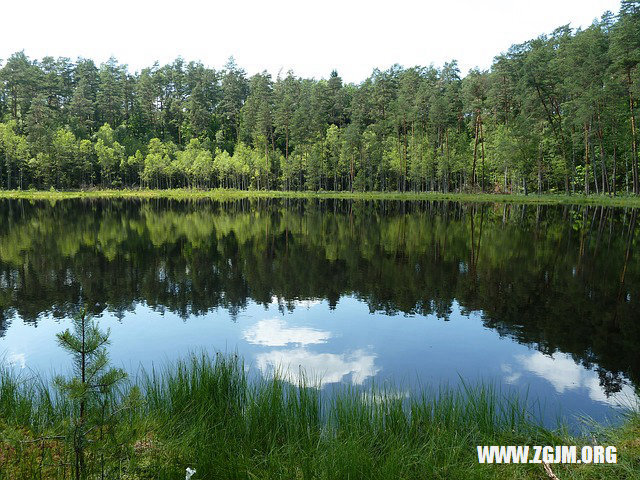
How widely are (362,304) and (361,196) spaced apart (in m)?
58.9

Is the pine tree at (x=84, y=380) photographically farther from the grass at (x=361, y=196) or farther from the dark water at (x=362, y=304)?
the grass at (x=361, y=196)

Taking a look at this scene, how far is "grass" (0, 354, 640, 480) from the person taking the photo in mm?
4957

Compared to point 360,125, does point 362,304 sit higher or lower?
lower

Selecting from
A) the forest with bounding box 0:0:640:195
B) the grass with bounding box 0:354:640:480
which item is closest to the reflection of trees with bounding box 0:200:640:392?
the grass with bounding box 0:354:640:480

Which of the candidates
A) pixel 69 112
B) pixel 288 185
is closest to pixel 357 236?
pixel 288 185

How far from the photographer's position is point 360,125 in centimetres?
8656

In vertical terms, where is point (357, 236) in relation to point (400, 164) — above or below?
below

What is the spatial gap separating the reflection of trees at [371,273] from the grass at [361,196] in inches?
912

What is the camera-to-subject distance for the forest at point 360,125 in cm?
5788

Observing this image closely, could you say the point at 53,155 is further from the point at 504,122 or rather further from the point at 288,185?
the point at 504,122

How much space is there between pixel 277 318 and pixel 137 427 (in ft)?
25.7

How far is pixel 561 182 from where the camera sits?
255 ft

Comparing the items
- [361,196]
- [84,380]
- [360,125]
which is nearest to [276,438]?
[84,380]

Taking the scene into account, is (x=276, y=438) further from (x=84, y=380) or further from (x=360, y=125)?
(x=360, y=125)
